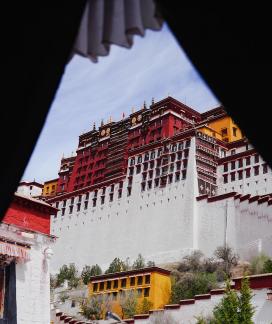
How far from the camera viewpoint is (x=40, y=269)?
19750mm

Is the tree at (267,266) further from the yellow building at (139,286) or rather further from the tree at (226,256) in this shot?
the yellow building at (139,286)

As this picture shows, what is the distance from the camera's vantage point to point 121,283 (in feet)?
125

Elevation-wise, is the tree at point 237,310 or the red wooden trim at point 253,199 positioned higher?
the red wooden trim at point 253,199

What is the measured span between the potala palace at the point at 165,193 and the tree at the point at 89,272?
1598 millimetres

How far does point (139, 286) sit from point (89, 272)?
1144cm

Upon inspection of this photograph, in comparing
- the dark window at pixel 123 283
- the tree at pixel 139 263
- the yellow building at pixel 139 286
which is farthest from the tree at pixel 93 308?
the tree at pixel 139 263

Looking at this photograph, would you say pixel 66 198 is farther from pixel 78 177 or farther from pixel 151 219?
pixel 151 219

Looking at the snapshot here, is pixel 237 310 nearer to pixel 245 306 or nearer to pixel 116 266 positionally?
pixel 245 306

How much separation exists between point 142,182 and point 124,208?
281cm

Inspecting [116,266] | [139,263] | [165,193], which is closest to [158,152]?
[165,193]

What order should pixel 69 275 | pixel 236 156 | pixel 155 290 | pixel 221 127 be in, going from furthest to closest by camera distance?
pixel 221 127, pixel 69 275, pixel 236 156, pixel 155 290

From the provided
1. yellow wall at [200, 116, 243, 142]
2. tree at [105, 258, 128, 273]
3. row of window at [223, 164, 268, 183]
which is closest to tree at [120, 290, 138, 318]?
tree at [105, 258, 128, 273]

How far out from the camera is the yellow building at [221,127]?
5441 centimetres

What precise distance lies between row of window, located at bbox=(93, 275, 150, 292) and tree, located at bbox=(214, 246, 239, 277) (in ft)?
19.5
